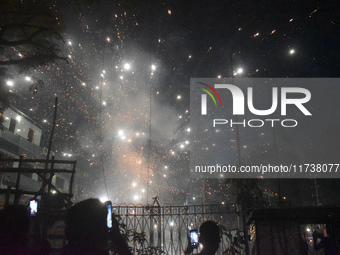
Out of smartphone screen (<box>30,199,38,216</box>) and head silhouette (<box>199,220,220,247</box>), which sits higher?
smartphone screen (<box>30,199,38,216</box>)

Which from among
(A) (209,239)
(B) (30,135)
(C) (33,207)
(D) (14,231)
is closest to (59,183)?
(B) (30,135)

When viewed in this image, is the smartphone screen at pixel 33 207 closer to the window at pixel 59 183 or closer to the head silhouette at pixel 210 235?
the head silhouette at pixel 210 235

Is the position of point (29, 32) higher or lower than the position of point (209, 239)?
higher

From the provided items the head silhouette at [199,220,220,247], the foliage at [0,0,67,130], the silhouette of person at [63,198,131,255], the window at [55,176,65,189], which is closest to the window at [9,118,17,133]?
the window at [55,176,65,189]

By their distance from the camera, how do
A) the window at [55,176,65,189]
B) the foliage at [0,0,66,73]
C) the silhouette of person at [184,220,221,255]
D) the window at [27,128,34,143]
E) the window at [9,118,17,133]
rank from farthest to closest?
the window at [55,176,65,189] < the window at [27,128,34,143] < the window at [9,118,17,133] < the foliage at [0,0,66,73] < the silhouette of person at [184,220,221,255]

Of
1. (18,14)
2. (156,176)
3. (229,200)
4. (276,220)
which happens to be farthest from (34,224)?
(156,176)

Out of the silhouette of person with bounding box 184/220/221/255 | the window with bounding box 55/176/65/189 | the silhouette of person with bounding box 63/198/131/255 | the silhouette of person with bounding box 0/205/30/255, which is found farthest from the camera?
the window with bounding box 55/176/65/189

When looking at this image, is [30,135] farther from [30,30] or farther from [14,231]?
[14,231]

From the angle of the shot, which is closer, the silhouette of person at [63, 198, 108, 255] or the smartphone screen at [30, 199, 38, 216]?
the silhouette of person at [63, 198, 108, 255]

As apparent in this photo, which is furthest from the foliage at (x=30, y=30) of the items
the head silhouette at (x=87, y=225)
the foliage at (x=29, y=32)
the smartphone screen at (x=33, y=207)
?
the head silhouette at (x=87, y=225)

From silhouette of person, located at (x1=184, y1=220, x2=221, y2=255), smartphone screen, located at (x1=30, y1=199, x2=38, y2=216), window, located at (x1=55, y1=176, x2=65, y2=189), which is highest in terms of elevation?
window, located at (x1=55, y1=176, x2=65, y2=189)

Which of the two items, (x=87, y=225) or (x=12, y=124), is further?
(x=12, y=124)

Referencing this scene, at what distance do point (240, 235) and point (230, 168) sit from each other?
295 cm

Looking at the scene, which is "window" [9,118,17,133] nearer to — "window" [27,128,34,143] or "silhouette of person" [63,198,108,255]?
"window" [27,128,34,143]
